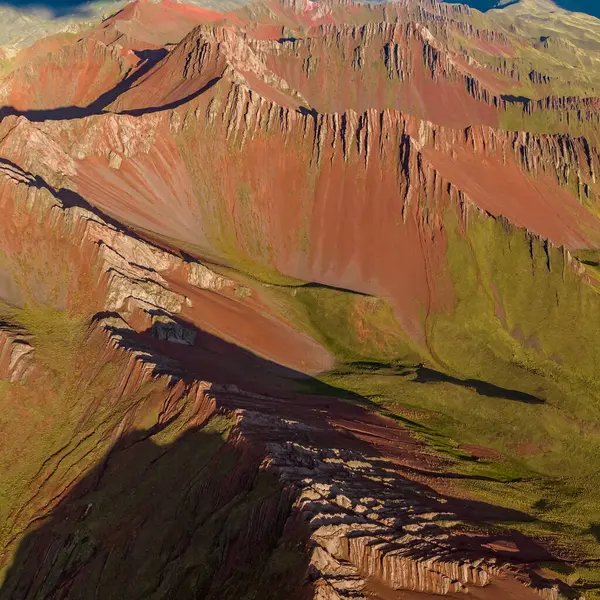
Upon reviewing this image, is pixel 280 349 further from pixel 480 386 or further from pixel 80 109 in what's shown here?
pixel 80 109

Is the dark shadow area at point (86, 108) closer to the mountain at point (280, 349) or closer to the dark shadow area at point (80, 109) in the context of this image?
the dark shadow area at point (80, 109)

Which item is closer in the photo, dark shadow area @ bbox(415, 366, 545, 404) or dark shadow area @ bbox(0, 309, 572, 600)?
dark shadow area @ bbox(0, 309, 572, 600)

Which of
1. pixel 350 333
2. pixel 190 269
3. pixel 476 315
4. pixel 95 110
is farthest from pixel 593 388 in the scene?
pixel 95 110

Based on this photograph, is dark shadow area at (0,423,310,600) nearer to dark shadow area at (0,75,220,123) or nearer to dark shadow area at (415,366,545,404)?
dark shadow area at (415,366,545,404)

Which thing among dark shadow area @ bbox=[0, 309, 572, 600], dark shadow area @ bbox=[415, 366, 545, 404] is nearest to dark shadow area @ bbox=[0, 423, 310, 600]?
dark shadow area @ bbox=[0, 309, 572, 600]

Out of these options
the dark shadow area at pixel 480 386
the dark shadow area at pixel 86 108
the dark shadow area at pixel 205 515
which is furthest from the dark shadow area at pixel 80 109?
the dark shadow area at pixel 205 515
